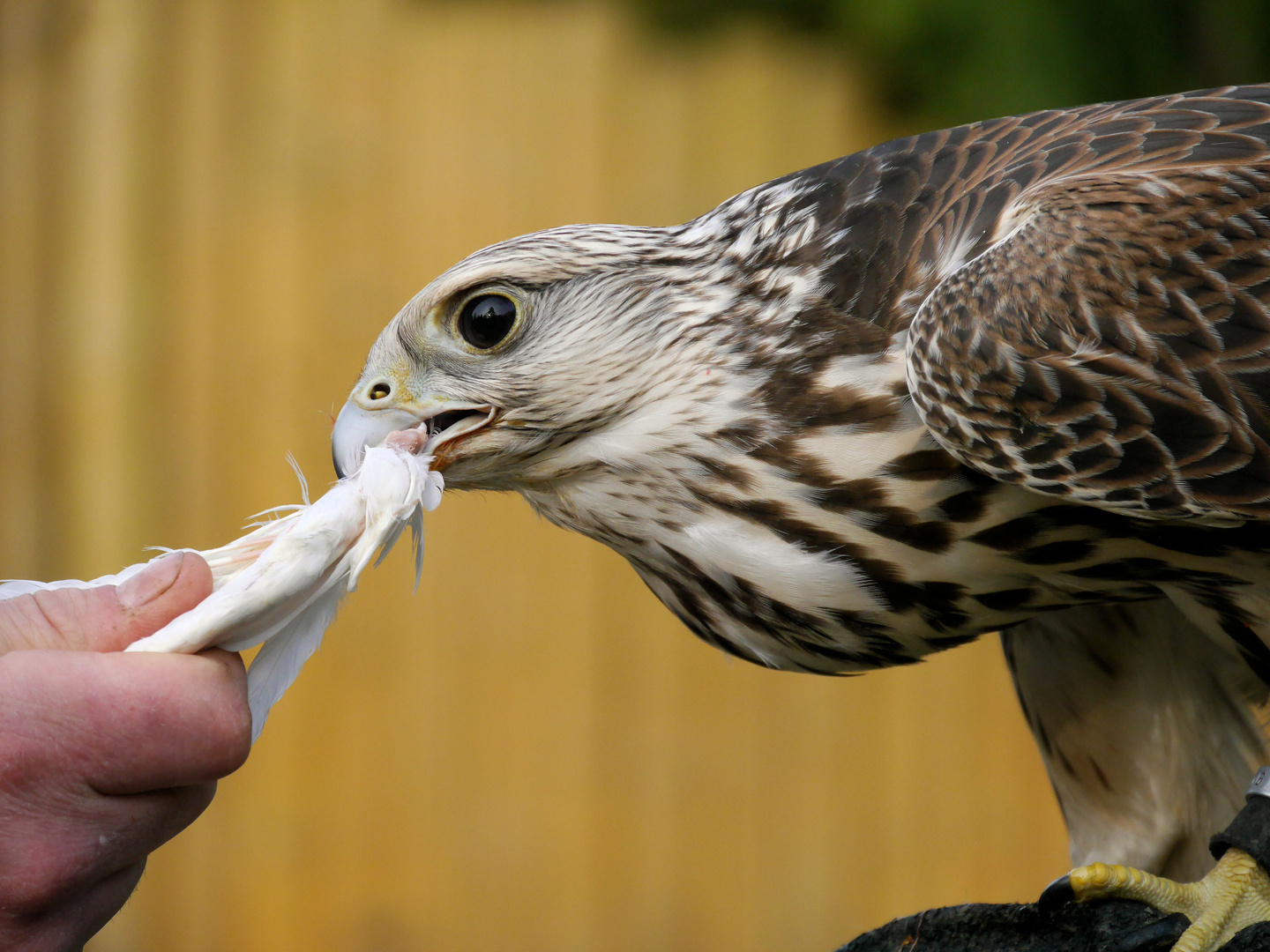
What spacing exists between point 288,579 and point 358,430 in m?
0.46

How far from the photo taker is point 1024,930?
1.48m

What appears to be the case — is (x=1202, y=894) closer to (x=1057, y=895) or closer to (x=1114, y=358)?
(x=1057, y=895)

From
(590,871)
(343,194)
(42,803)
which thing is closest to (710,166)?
(343,194)

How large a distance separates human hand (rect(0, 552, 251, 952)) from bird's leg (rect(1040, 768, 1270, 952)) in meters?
1.04

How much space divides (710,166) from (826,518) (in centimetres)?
260

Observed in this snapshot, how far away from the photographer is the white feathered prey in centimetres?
114

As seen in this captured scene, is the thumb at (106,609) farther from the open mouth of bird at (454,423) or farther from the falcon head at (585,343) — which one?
the open mouth of bird at (454,423)

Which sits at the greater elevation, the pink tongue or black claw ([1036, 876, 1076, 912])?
the pink tongue

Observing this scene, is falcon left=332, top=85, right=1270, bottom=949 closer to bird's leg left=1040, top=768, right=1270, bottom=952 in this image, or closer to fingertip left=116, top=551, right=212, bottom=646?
bird's leg left=1040, top=768, right=1270, bottom=952

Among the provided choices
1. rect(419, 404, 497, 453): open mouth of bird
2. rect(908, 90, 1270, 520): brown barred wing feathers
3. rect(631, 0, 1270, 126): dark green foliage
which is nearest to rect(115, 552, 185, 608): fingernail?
rect(419, 404, 497, 453): open mouth of bird

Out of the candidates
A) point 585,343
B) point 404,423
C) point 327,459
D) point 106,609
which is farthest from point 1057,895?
point 327,459

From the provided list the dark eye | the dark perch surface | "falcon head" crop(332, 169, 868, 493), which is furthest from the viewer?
the dark eye

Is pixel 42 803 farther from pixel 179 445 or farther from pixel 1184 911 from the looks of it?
pixel 179 445

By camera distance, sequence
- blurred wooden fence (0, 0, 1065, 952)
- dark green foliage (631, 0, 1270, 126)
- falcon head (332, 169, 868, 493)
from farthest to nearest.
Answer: blurred wooden fence (0, 0, 1065, 952), dark green foliage (631, 0, 1270, 126), falcon head (332, 169, 868, 493)
